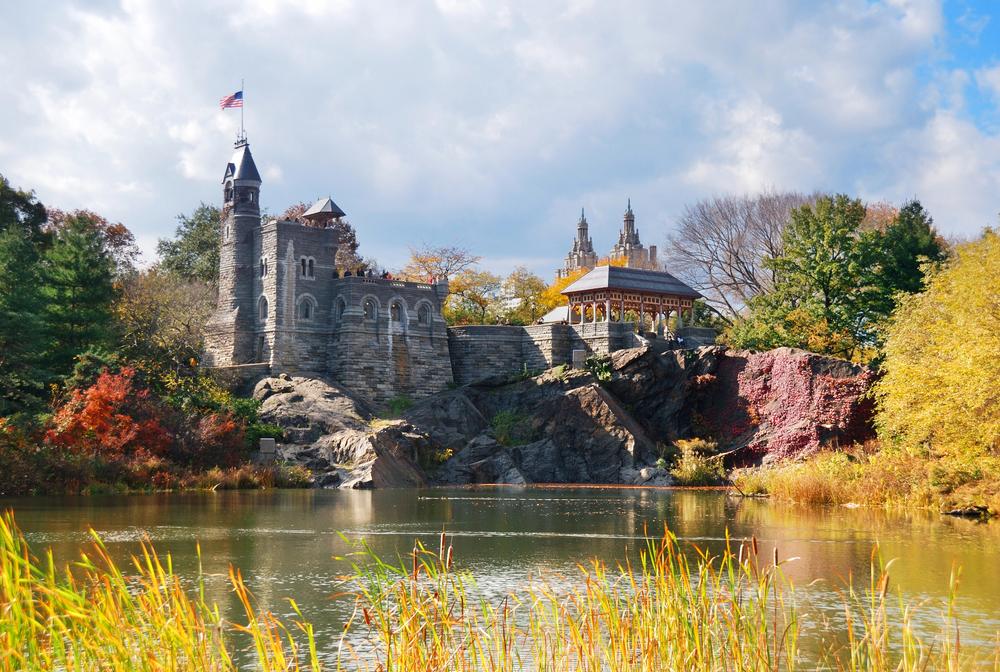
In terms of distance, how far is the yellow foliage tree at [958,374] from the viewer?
90.1ft

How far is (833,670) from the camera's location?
440 inches

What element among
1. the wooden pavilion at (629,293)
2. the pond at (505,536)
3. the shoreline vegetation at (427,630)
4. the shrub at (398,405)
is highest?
the wooden pavilion at (629,293)

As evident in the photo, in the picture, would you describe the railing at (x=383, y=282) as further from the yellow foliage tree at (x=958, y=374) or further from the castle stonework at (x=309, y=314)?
the yellow foliage tree at (x=958, y=374)

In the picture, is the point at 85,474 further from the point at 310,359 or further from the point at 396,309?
the point at 396,309

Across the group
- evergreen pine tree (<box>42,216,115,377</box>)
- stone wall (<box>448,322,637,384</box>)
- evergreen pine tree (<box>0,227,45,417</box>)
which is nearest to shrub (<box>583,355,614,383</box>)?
stone wall (<box>448,322,637,384</box>)

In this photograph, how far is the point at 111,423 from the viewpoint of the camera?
38062 millimetres

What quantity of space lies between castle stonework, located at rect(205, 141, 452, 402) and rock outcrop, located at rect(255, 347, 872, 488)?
273 cm

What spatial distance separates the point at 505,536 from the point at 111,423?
19.5 m

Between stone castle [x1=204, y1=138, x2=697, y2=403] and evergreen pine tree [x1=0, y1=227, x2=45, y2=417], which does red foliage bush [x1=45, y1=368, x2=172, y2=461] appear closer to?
evergreen pine tree [x1=0, y1=227, x2=45, y2=417]

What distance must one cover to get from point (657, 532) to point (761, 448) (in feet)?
76.4

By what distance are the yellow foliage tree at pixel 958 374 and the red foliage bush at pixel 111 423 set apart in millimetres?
24840

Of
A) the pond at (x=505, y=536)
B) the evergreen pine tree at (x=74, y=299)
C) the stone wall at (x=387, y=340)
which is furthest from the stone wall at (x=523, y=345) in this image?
the evergreen pine tree at (x=74, y=299)

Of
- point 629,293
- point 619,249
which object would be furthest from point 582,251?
point 629,293

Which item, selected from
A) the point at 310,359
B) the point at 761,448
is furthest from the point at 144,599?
the point at 310,359
